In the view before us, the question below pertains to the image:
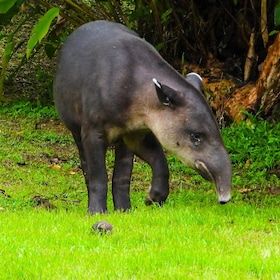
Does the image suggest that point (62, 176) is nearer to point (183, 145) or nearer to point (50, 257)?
point (183, 145)

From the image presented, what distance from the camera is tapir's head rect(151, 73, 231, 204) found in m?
7.12

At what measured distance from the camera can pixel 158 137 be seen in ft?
24.3

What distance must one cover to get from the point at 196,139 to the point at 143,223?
0.97m

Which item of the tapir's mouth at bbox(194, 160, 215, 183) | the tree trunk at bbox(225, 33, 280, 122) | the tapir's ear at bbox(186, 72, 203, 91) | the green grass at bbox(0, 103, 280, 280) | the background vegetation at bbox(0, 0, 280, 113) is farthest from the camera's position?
the background vegetation at bbox(0, 0, 280, 113)

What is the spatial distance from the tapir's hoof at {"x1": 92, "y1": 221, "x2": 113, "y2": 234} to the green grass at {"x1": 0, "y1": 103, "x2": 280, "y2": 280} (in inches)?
2.2

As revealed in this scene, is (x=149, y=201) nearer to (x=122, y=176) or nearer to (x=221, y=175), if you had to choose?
(x=122, y=176)

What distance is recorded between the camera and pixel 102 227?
20.6ft

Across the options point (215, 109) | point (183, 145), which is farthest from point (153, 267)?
point (215, 109)

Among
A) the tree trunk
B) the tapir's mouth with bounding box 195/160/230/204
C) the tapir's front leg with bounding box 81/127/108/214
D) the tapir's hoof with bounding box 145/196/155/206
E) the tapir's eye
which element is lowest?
the tree trunk

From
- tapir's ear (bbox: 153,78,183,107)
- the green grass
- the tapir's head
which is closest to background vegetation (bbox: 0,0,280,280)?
the green grass

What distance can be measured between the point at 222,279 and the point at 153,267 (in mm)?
496

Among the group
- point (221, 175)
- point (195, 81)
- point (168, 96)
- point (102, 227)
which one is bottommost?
point (102, 227)

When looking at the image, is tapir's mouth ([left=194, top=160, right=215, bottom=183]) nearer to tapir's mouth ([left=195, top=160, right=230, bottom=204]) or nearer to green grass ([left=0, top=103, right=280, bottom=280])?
tapir's mouth ([left=195, top=160, right=230, bottom=204])

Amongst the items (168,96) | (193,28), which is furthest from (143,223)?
(193,28)
